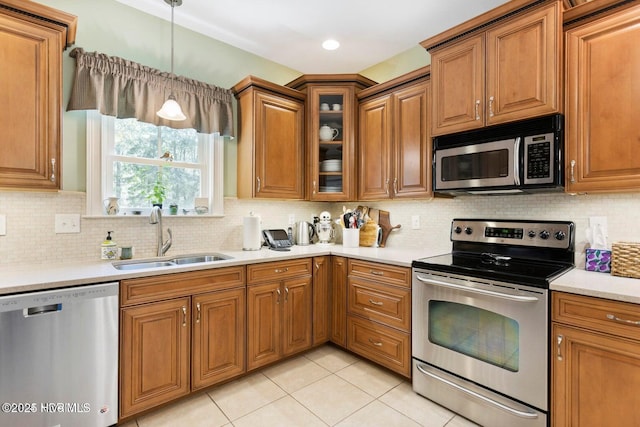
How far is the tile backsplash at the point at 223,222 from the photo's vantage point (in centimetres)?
189

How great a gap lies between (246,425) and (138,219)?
1598 millimetres

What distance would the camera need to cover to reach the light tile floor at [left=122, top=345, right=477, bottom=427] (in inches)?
71.4

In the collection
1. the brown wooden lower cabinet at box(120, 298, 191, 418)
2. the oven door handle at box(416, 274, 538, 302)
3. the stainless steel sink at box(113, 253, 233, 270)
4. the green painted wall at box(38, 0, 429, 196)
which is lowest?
the brown wooden lower cabinet at box(120, 298, 191, 418)

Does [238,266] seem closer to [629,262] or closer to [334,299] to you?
[334,299]

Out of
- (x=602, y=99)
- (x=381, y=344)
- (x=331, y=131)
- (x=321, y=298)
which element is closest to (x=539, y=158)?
(x=602, y=99)

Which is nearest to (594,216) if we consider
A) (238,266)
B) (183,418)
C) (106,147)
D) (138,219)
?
(238,266)

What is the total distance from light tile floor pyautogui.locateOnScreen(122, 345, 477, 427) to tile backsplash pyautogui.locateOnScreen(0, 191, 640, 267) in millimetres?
1105

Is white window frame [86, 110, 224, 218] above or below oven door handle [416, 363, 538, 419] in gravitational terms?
above

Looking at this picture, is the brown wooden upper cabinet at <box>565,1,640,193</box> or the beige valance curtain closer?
the brown wooden upper cabinet at <box>565,1,640,193</box>

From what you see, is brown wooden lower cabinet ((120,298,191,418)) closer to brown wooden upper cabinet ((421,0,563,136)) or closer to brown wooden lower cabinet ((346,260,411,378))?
brown wooden lower cabinet ((346,260,411,378))

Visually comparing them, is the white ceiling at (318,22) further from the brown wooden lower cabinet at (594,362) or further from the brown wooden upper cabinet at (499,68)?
the brown wooden lower cabinet at (594,362)

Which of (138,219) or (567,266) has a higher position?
(138,219)

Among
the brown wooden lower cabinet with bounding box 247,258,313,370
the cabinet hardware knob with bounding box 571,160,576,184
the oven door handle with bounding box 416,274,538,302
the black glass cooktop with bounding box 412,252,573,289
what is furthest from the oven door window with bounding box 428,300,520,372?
the brown wooden lower cabinet with bounding box 247,258,313,370

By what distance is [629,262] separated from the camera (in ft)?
5.39
